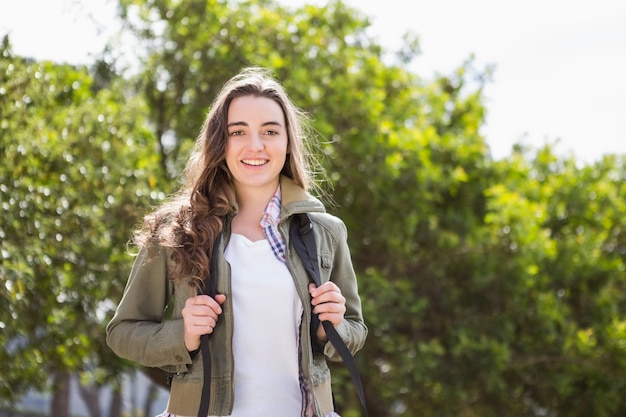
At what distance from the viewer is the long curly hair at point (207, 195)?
261cm

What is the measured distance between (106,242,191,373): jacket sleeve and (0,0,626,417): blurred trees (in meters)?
3.91

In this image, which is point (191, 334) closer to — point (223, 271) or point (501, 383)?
point (223, 271)

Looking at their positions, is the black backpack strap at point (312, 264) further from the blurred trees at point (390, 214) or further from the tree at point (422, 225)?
the tree at point (422, 225)

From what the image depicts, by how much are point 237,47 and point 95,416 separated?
15.2m

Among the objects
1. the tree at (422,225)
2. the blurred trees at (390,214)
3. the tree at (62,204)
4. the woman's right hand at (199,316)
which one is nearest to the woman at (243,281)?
the woman's right hand at (199,316)

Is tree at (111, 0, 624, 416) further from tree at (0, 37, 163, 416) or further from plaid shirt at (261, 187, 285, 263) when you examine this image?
plaid shirt at (261, 187, 285, 263)

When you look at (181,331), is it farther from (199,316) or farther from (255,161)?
(255,161)

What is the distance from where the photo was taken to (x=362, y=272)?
28.9 feet

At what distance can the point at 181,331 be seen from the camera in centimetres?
253

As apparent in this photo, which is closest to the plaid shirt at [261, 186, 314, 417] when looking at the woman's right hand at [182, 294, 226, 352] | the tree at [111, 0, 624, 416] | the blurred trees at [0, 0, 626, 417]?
the woman's right hand at [182, 294, 226, 352]

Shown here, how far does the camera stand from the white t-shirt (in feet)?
8.42

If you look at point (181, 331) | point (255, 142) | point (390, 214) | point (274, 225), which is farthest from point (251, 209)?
point (390, 214)

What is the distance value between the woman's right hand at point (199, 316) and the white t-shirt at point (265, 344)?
10 cm

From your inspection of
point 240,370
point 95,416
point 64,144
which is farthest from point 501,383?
point 95,416
